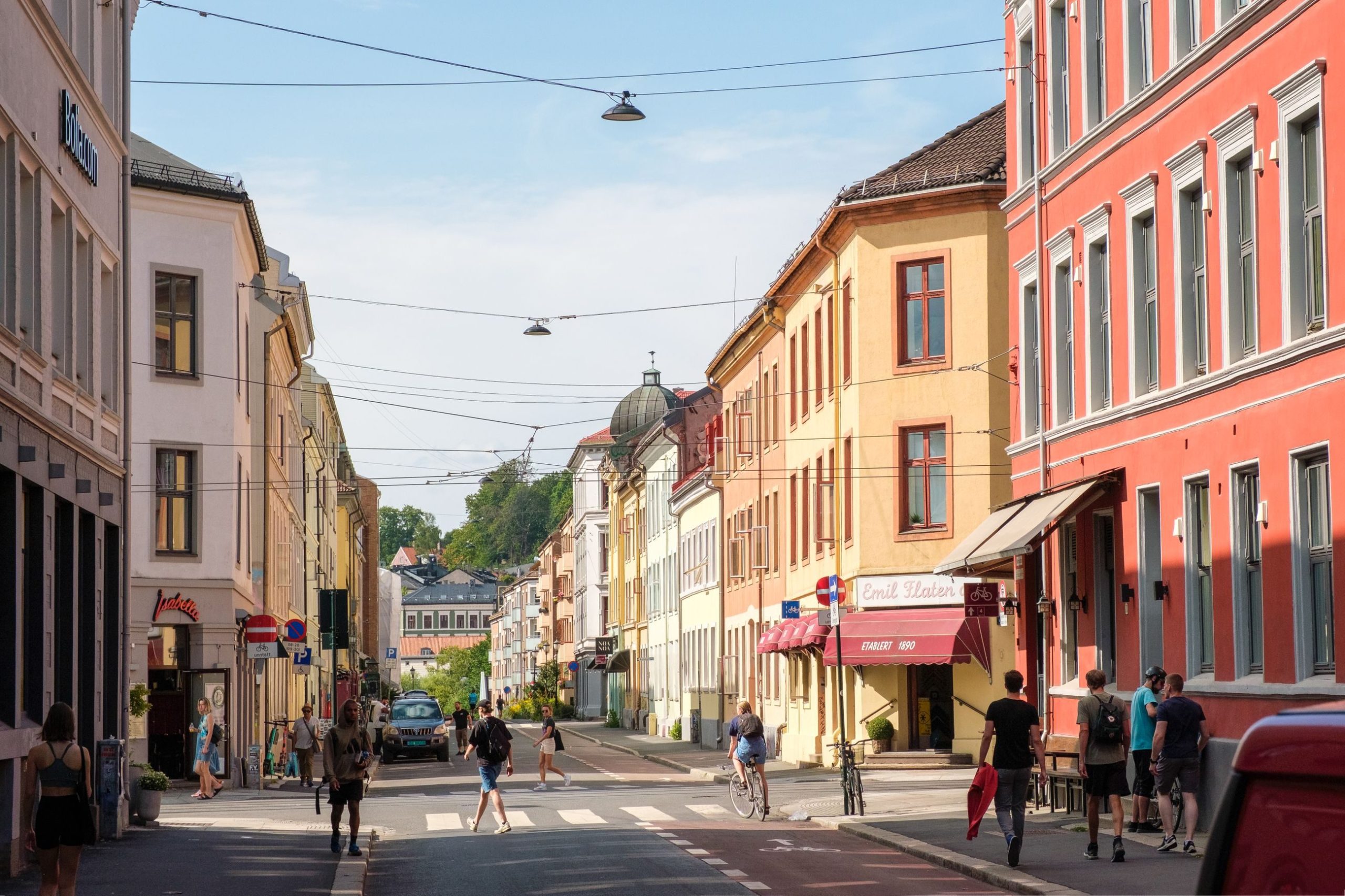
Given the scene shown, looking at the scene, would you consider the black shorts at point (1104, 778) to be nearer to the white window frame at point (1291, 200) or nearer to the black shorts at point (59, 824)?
the white window frame at point (1291, 200)

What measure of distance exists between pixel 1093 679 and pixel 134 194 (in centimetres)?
2434

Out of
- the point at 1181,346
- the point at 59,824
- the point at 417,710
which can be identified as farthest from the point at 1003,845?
the point at 417,710

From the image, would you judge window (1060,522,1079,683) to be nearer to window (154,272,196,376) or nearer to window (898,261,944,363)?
window (898,261,944,363)

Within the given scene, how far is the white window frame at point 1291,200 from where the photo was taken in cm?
1802

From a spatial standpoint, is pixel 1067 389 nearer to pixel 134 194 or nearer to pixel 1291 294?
pixel 1291 294

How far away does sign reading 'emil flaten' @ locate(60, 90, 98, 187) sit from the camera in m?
20.4

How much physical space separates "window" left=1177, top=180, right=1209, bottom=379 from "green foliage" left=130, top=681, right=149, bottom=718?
16922mm

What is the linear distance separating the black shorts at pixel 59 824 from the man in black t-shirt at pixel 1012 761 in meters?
7.91

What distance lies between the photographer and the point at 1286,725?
3.81 meters

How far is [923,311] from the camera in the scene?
3806cm

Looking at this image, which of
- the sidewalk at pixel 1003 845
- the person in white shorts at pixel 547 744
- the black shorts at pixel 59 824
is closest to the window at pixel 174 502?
the person in white shorts at pixel 547 744

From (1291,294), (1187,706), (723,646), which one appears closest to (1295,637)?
(1187,706)

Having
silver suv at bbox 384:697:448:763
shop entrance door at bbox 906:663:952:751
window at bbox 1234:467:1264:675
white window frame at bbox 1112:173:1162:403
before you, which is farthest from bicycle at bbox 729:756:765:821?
silver suv at bbox 384:697:448:763

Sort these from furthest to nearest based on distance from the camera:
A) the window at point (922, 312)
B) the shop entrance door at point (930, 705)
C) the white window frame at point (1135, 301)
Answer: the window at point (922, 312)
the shop entrance door at point (930, 705)
the white window frame at point (1135, 301)
